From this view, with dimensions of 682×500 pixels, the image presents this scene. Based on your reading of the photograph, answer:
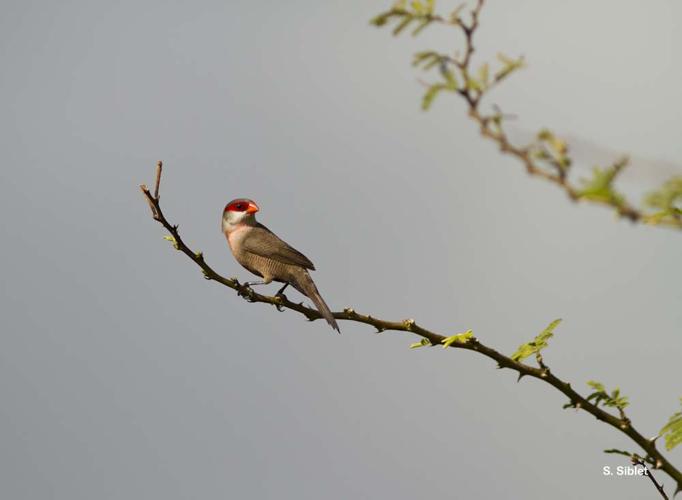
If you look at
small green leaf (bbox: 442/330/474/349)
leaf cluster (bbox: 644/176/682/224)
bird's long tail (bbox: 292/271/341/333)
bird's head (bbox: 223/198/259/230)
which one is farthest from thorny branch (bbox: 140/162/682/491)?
bird's head (bbox: 223/198/259/230)

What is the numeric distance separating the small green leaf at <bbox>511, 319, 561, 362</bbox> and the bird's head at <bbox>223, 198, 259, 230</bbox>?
7.86m

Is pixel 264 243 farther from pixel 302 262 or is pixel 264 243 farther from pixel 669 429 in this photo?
pixel 669 429

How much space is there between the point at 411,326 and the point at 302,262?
650 centimetres

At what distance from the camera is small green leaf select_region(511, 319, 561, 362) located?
Answer: 4.69 m

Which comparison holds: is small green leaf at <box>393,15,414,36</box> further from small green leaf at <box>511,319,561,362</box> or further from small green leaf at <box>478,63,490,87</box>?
small green leaf at <box>511,319,561,362</box>

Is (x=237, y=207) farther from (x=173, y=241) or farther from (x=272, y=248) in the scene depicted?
(x=173, y=241)

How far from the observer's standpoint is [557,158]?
8.37ft

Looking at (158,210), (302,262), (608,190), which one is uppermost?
(302,262)

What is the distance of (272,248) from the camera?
1148 cm

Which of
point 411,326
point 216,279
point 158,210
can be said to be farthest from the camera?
point 216,279

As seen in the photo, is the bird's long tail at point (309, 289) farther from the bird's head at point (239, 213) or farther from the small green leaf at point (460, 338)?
the small green leaf at point (460, 338)

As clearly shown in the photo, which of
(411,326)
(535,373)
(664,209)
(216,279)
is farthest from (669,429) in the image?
(216,279)

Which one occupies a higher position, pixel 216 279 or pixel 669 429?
pixel 216 279

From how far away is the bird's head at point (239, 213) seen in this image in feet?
40.5
